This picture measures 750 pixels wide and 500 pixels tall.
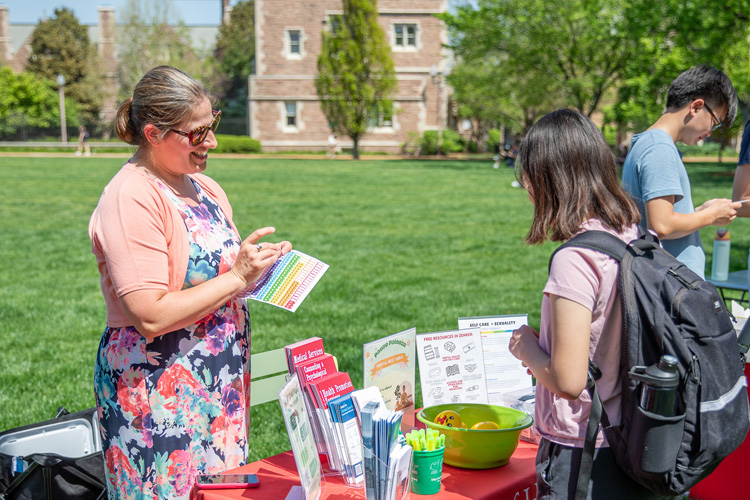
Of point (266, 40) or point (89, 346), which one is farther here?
point (266, 40)

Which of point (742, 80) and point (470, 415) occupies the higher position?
point (742, 80)

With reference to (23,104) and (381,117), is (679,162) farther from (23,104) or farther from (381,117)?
(23,104)

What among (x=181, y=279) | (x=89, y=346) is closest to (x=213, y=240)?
(x=181, y=279)

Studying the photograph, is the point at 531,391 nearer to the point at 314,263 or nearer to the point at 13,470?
the point at 314,263

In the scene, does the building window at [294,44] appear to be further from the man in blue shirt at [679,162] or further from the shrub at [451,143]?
the man in blue shirt at [679,162]

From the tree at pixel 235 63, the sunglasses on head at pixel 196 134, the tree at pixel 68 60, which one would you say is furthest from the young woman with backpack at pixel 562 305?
the tree at pixel 68 60

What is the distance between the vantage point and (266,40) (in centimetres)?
4338

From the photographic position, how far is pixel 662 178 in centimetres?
314

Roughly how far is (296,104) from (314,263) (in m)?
42.5

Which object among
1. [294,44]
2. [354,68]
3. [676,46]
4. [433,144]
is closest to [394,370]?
[676,46]

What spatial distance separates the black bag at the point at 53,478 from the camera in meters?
2.73

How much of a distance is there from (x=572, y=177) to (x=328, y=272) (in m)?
7.29

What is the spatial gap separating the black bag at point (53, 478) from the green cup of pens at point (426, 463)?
54.7 inches

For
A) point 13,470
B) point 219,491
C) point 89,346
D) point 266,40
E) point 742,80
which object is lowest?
point 89,346
